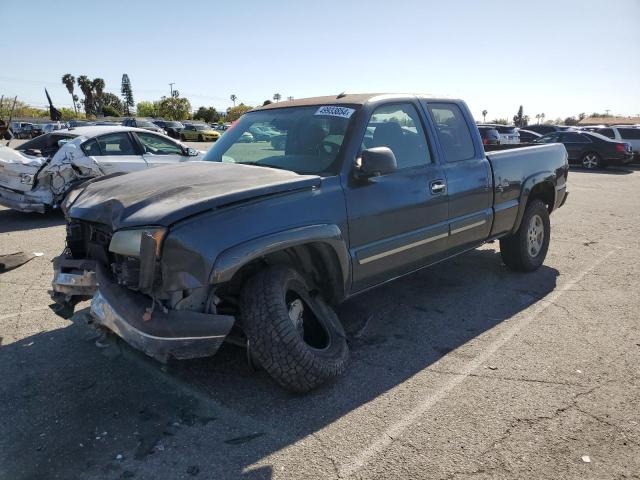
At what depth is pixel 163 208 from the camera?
2793mm

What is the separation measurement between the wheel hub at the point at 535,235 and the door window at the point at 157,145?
6594mm

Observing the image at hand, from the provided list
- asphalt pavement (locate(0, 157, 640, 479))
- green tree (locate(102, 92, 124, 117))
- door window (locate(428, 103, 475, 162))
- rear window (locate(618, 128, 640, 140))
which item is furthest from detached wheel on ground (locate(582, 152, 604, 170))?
green tree (locate(102, 92, 124, 117))

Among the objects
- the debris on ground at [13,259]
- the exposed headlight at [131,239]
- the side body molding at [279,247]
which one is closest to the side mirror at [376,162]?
the side body molding at [279,247]

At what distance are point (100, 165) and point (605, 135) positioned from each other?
2108 cm

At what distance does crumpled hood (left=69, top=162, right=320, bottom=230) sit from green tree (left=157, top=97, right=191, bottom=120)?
97523 mm

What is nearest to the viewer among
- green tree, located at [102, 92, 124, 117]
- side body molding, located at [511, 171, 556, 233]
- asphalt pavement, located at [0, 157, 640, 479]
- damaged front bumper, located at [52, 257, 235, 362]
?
asphalt pavement, located at [0, 157, 640, 479]

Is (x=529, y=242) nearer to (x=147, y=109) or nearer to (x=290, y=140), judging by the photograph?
(x=290, y=140)

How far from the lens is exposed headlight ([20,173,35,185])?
832 cm

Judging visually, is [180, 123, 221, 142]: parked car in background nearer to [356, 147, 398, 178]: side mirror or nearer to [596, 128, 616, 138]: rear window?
[596, 128, 616, 138]: rear window

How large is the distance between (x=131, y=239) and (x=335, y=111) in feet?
6.22

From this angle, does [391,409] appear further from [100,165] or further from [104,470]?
[100,165]

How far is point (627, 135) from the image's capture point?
2155 cm

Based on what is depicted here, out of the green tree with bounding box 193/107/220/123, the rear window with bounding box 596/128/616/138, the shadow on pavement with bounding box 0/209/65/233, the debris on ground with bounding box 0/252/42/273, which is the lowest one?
the shadow on pavement with bounding box 0/209/65/233

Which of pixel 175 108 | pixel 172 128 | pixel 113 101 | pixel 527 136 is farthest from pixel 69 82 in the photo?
pixel 527 136
